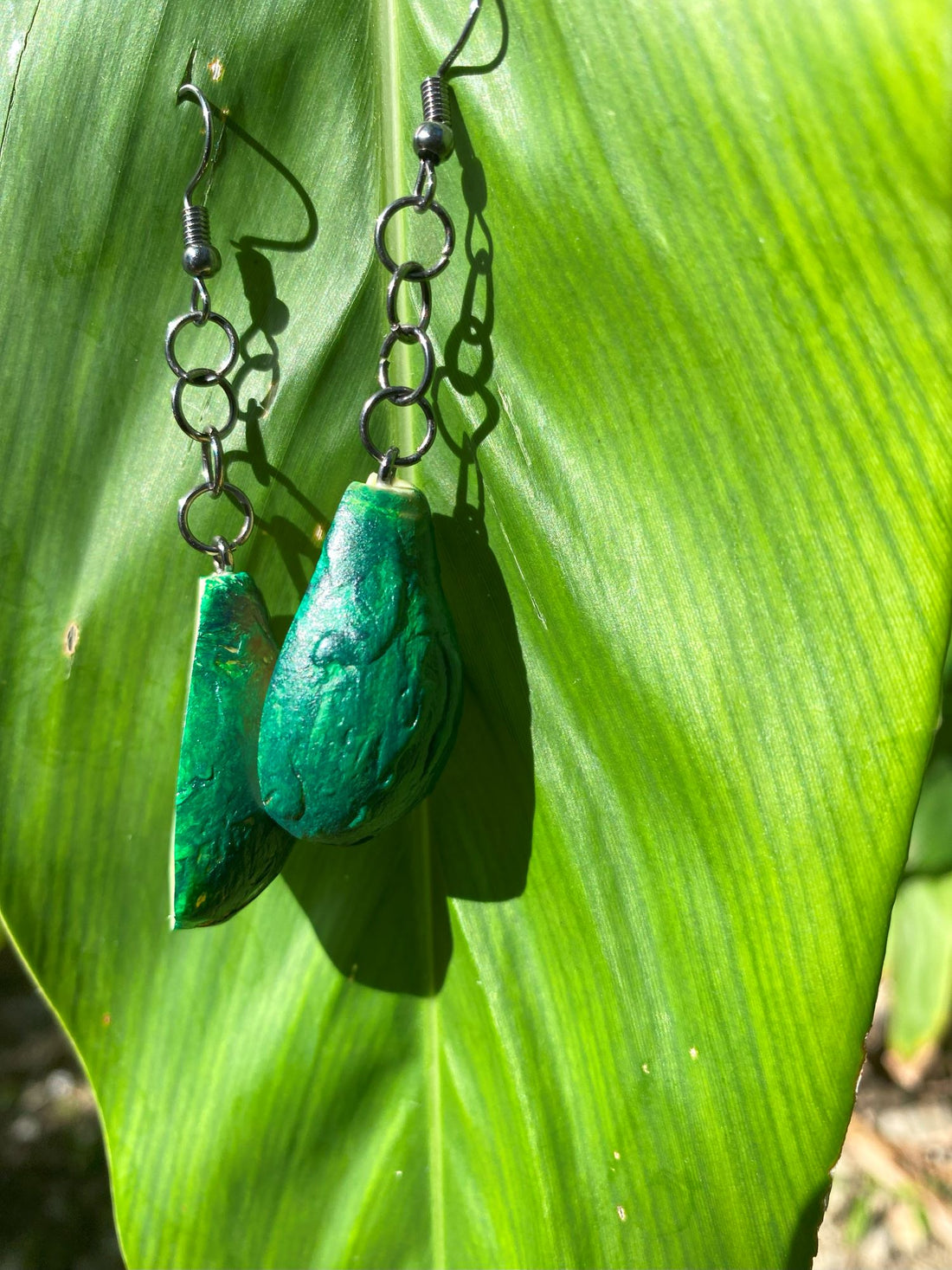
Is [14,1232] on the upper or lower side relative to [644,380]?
lower

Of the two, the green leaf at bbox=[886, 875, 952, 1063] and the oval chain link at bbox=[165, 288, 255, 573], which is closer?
the oval chain link at bbox=[165, 288, 255, 573]

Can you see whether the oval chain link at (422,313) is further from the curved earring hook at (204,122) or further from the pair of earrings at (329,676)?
the curved earring hook at (204,122)

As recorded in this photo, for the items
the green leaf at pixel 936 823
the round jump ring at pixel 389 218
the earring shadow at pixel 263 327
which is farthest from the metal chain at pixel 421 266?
the green leaf at pixel 936 823

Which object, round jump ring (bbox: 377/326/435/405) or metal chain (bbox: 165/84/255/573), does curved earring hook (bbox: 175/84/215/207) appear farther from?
round jump ring (bbox: 377/326/435/405)

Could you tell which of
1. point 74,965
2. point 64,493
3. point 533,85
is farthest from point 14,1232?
point 533,85

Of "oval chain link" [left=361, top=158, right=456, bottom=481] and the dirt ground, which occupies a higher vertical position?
"oval chain link" [left=361, top=158, right=456, bottom=481]

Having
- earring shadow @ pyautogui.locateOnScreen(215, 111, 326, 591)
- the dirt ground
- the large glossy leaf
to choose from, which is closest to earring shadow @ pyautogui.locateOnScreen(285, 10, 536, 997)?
the large glossy leaf

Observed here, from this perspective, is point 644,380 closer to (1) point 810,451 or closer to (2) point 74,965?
(1) point 810,451
